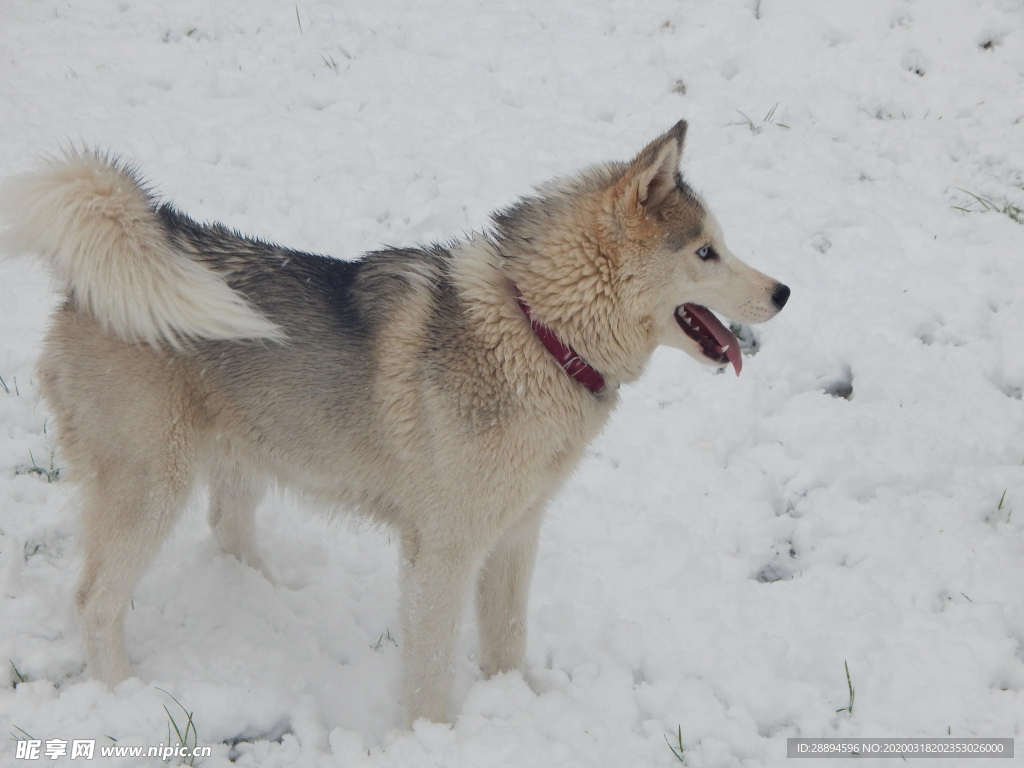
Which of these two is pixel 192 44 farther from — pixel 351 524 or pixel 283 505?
pixel 351 524

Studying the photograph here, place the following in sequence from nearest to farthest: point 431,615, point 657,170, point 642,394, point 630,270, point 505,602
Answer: point 657,170, point 630,270, point 431,615, point 505,602, point 642,394

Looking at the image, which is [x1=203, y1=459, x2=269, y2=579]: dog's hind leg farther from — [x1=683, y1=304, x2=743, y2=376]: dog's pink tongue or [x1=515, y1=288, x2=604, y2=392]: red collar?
[x1=683, y1=304, x2=743, y2=376]: dog's pink tongue

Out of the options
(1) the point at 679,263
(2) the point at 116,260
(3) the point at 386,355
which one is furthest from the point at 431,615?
(2) the point at 116,260

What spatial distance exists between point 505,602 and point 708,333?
129cm

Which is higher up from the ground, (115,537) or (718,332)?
(718,332)

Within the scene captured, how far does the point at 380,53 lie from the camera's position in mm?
6523

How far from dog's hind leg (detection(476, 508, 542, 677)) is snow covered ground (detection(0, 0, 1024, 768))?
0.14m

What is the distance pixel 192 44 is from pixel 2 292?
10.0ft

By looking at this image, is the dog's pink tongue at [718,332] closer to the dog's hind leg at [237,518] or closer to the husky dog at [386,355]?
the husky dog at [386,355]

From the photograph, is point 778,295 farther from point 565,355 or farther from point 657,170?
point 565,355

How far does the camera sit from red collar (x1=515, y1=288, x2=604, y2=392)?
2.66 metres

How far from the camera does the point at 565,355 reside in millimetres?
2660

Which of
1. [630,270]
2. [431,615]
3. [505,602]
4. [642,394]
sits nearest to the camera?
[630,270]

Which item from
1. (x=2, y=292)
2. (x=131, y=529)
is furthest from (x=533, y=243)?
(x=2, y=292)
